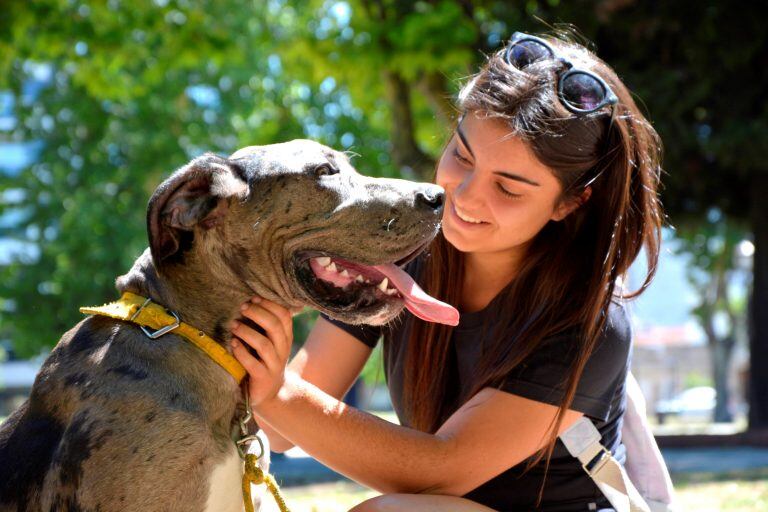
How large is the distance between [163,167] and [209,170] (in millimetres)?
19371

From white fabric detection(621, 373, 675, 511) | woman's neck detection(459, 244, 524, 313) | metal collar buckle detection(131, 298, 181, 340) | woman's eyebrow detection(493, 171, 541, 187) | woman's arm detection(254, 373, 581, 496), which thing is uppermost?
woman's eyebrow detection(493, 171, 541, 187)

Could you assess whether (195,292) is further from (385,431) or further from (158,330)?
(385,431)

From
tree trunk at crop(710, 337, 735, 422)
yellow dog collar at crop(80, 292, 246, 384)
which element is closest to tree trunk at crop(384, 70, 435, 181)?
yellow dog collar at crop(80, 292, 246, 384)

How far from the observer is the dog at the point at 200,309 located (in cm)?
283

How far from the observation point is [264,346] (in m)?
3.12

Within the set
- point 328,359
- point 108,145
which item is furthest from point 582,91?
point 108,145

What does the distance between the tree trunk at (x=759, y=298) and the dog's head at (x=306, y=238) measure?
408 inches

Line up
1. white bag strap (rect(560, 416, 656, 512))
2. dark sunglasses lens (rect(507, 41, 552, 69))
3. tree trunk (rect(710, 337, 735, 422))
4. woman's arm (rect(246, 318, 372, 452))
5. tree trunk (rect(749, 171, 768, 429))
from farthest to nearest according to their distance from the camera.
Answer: tree trunk (rect(710, 337, 735, 422)), tree trunk (rect(749, 171, 768, 429)), woman's arm (rect(246, 318, 372, 452)), dark sunglasses lens (rect(507, 41, 552, 69)), white bag strap (rect(560, 416, 656, 512))

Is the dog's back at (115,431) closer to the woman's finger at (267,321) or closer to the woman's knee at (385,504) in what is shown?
the woman's finger at (267,321)

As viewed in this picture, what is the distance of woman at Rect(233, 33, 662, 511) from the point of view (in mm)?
3289

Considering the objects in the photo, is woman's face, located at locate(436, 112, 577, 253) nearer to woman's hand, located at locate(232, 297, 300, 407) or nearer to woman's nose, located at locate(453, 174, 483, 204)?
woman's nose, located at locate(453, 174, 483, 204)

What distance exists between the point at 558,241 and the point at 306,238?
1.16 m

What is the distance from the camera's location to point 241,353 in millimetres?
3119

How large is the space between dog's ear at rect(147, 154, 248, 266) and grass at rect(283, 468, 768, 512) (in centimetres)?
318
